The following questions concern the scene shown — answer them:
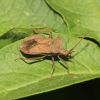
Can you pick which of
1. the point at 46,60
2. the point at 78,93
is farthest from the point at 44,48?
the point at 78,93

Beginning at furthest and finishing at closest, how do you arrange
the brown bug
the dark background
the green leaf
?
the brown bug
the dark background
the green leaf

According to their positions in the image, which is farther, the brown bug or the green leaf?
the brown bug

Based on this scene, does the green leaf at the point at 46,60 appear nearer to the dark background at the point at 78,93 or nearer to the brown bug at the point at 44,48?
the brown bug at the point at 44,48

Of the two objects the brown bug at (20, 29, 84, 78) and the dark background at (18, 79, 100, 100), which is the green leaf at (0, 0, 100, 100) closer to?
the brown bug at (20, 29, 84, 78)

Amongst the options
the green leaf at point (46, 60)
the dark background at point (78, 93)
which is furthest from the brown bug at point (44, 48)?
the dark background at point (78, 93)

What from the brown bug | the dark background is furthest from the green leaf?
the dark background

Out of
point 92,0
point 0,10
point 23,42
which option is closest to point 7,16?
point 0,10
